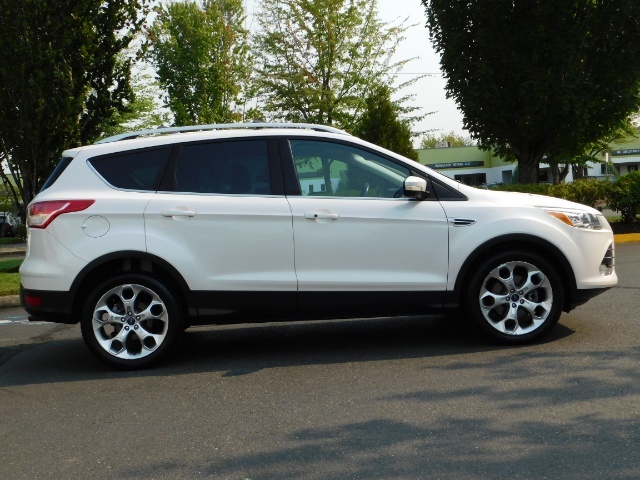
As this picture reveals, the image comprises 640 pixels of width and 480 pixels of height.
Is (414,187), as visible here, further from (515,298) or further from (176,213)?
(176,213)

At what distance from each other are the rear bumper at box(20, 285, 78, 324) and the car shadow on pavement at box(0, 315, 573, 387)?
0.46 metres

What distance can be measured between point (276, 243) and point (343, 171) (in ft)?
2.64

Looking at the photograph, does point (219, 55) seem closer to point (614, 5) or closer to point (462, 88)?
point (462, 88)

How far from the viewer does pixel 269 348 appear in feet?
23.8

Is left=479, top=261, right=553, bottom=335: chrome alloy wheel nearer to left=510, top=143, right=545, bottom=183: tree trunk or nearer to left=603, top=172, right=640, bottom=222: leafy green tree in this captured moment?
left=603, top=172, right=640, bottom=222: leafy green tree

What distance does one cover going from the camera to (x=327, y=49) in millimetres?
34094

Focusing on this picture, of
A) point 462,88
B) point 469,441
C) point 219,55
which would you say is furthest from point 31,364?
point 219,55

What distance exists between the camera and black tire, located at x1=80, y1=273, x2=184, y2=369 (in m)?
6.50

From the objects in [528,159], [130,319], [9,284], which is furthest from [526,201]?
[528,159]

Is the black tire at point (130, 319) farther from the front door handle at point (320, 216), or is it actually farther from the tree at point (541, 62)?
the tree at point (541, 62)

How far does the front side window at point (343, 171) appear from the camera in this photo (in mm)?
6727

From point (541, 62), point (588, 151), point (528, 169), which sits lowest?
point (528, 169)

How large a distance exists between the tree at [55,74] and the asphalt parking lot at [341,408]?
33.5 feet

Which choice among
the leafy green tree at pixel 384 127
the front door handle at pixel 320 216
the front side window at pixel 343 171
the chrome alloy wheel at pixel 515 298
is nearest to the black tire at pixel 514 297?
the chrome alloy wheel at pixel 515 298
